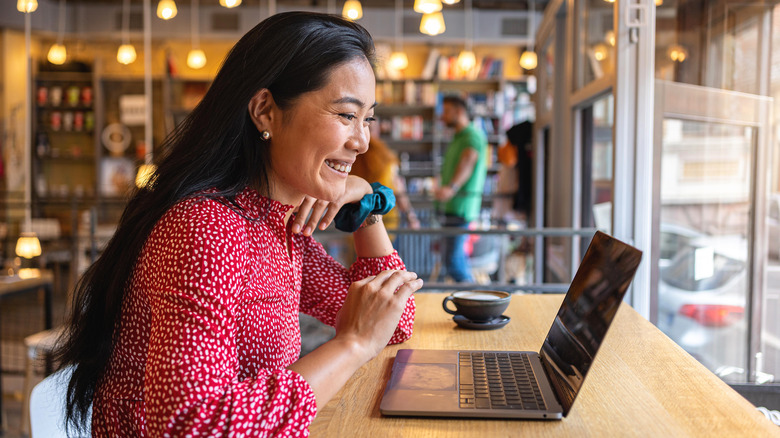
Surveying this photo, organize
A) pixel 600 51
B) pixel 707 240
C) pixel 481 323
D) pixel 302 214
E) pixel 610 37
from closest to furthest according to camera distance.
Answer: pixel 302 214 → pixel 481 323 → pixel 707 240 → pixel 610 37 → pixel 600 51

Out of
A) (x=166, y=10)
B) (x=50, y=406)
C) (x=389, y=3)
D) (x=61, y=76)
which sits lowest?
(x=50, y=406)

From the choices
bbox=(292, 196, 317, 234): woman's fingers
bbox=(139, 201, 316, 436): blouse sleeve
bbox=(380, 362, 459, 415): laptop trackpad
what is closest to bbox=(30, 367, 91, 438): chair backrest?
bbox=(139, 201, 316, 436): blouse sleeve

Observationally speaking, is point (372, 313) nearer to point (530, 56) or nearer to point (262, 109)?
point (262, 109)

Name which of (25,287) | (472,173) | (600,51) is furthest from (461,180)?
(25,287)

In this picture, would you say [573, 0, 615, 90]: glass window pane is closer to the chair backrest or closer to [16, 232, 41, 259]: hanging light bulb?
the chair backrest

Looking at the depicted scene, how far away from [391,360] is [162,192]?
548 mm

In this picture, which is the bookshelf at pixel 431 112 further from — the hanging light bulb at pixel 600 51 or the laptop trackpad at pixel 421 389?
the laptop trackpad at pixel 421 389

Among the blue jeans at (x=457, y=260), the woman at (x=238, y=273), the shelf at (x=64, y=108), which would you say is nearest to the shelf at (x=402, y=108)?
the blue jeans at (x=457, y=260)

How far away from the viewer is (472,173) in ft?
17.2

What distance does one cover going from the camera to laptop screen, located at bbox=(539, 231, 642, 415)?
889mm

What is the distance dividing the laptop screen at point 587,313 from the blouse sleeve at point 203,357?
1.28ft

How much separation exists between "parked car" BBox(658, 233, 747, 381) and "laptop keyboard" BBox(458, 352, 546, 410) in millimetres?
1282

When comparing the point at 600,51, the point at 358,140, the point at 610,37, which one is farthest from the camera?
the point at 600,51

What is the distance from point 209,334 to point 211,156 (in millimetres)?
369
